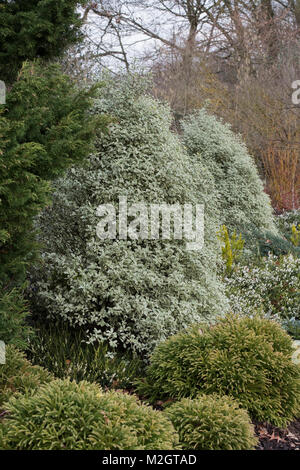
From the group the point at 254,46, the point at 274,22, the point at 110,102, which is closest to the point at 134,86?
the point at 110,102

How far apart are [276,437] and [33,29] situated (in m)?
2.93

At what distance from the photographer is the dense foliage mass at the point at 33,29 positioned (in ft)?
9.52

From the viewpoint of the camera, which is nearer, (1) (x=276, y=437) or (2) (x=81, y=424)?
(2) (x=81, y=424)

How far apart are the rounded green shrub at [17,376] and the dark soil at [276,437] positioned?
4.12ft

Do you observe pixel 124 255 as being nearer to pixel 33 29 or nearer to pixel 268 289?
pixel 33 29

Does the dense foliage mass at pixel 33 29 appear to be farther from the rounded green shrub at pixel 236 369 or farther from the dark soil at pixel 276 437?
the dark soil at pixel 276 437

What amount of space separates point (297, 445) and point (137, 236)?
174cm

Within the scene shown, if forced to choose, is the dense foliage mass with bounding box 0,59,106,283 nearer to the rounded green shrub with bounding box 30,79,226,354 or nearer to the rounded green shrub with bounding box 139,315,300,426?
the rounded green shrub with bounding box 30,79,226,354

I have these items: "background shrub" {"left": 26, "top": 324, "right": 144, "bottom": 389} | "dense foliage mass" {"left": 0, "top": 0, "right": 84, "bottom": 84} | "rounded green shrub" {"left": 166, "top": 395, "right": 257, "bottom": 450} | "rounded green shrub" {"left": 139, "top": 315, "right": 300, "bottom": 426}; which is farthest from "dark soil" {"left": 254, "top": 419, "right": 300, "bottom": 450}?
"dense foliage mass" {"left": 0, "top": 0, "right": 84, "bottom": 84}

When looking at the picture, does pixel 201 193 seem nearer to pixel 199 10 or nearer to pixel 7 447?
pixel 7 447

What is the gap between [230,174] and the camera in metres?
7.45

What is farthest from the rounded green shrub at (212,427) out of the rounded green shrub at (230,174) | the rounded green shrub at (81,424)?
the rounded green shrub at (230,174)

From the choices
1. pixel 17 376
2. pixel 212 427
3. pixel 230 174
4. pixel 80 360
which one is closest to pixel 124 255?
pixel 80 360
